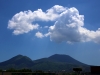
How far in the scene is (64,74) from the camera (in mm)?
23219

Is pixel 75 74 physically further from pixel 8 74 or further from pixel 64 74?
pixel 8 74

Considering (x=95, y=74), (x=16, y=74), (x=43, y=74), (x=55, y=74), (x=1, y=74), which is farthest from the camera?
(x=95, y=74)

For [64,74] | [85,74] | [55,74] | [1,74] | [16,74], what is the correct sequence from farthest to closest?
1. [85,74]
2. [64,74]
3. [55,74]
4. [16,74]
5. [1,74]

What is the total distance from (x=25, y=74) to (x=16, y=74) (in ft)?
3.58

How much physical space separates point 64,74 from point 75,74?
3.51 m

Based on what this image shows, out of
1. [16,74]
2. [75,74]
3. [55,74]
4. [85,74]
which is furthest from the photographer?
[85,74]

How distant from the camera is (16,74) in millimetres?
16094

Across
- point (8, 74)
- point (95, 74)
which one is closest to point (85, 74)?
point (8, 74)

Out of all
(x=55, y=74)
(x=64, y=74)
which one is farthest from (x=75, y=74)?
(x=55, y=74)

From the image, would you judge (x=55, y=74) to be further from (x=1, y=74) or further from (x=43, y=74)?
(x=1, y=74)

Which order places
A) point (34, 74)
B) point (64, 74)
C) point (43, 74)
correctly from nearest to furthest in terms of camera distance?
point (34, 74)
point (43, 74)
point (64, 74)

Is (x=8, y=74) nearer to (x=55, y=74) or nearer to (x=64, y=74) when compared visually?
(x=55, y=74)

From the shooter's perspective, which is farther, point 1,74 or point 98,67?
point 98,67

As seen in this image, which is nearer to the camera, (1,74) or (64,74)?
(1,74)
